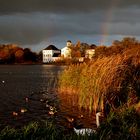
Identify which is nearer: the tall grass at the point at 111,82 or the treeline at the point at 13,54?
the tall grass at the point at 111,82

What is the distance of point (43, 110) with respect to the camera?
2184 cm

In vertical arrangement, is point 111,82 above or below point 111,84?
above

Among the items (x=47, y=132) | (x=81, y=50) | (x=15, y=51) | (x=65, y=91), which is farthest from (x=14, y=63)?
(x=47, y=132)

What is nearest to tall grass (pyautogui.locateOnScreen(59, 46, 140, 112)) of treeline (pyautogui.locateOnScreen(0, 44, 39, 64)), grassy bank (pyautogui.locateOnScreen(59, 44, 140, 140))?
grassy bank (pyautogui.locateOnScreen(59, 44, 140, 140))

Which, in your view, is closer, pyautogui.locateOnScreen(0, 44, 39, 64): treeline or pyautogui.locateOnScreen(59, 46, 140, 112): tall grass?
pyautogui.locateOnScreen(59, 46, 140, 112): tall grass

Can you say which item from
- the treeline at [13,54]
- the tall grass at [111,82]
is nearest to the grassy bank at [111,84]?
the tall grass at [111,82]

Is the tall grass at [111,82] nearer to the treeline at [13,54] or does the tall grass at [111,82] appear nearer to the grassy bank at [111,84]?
the grassy bank at [111,84]

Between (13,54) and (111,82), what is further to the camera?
(13,54)

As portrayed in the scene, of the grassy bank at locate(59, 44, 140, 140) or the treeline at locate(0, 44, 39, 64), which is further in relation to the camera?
the treeline at locate(0, 44, 39, 64)

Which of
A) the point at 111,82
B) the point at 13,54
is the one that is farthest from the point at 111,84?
the point at 13,54

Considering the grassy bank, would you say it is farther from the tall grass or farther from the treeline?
the treeline

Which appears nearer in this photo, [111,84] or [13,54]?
[111,84]

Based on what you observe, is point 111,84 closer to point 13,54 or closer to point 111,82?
point 111,82

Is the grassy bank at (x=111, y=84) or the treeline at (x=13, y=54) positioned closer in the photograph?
the grassy bank at (x=111, y=84)
